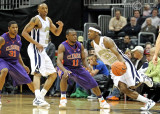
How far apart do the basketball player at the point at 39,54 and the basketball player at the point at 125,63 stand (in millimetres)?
1092

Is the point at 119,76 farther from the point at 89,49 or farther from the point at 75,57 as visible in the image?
the point at 89,49

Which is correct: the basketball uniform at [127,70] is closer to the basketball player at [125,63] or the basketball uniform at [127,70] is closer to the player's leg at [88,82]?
the basketball player at [125,63]

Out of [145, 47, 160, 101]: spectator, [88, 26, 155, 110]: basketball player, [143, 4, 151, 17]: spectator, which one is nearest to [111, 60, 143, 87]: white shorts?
[88, 26, 155, 110]: basketball player

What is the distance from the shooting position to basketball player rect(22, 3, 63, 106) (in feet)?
27.9

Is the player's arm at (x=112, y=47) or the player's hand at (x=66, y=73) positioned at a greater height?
the player's arm at (x=112, y=47)

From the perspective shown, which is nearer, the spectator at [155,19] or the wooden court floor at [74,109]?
the wooden court floor at [74,109]

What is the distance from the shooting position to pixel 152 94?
10938 mm

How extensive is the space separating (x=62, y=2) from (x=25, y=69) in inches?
216

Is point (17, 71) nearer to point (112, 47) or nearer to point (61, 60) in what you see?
point (61, 60)

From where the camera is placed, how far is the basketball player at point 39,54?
27.9 ft

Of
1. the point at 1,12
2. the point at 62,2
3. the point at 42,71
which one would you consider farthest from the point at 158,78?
the point at 1,12

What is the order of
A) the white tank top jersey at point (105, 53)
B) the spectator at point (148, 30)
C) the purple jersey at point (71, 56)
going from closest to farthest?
1. the white tank top jersey at point (105, 53)
2. the purple jersey at point (71, 56)
3. the spectator at point (148, 30)


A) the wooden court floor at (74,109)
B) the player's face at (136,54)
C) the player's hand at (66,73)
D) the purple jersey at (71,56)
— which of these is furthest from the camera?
the player's face at (136,54)

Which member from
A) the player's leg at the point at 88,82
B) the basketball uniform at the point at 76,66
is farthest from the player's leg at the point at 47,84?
the player's leg at the point at 88,82
